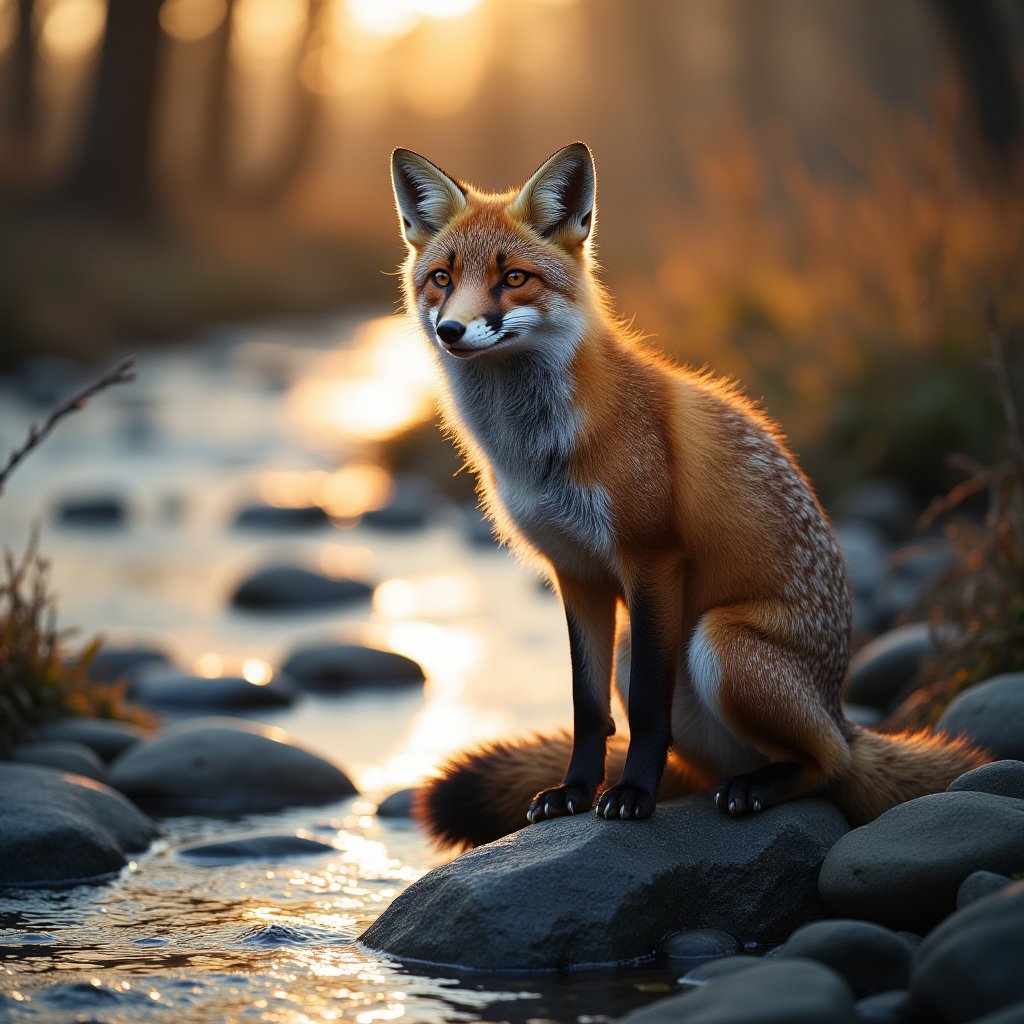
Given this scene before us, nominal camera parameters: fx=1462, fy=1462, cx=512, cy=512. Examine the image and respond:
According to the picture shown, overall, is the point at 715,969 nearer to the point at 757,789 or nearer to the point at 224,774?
the point at 757,789

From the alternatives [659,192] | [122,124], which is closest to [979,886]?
[122,124]

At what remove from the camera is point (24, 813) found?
506 centimetres

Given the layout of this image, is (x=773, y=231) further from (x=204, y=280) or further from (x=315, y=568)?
(x=204, y=280)

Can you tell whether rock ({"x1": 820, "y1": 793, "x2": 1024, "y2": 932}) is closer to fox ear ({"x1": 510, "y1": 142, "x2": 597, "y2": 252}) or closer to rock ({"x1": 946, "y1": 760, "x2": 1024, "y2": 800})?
rock ({"x1": 946, "y1": 760, "x2": 1024, "y2": 800})

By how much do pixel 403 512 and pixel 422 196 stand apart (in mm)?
7844

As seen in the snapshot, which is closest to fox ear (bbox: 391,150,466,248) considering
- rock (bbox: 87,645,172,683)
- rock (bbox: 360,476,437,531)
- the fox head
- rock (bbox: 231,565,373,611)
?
the fox head

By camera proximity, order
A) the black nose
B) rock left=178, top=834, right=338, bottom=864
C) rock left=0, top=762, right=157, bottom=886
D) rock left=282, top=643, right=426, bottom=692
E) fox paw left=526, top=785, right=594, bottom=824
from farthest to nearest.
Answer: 1. rock left=282, top=643, right=426, bottom=692
2. rock left=178, top=834, right=338, bottom=864
3. rock left=0, top=762, right=157, bottom=886
4. fox paw left=526, top=785, right=594, bottom=824
5. the black nose

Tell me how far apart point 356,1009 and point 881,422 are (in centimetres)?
854

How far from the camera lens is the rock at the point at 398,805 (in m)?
5.95

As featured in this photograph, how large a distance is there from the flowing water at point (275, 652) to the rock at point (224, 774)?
16cm

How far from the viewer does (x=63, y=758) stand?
6.00 metres

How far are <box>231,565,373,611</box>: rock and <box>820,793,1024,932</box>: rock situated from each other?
20.7 feet

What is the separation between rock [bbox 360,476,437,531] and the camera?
12.8 m

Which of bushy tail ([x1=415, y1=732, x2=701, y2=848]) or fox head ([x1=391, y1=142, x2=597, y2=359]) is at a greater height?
fox head ([x1=391, y1=142, x2=597, y2=359])
